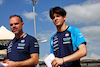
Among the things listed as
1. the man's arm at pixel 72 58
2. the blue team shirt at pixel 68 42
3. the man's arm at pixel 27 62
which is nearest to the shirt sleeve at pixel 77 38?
the blue team shirt at pixel 68 42

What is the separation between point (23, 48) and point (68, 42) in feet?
2.39

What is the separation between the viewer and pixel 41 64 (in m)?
8.78

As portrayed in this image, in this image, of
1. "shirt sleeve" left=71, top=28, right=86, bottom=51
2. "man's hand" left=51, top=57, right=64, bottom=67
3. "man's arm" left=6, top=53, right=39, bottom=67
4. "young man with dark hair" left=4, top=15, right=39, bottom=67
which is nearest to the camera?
"man's hand" left=51, top=57, right=64, bottom=67

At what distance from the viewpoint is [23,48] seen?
2.50 meters

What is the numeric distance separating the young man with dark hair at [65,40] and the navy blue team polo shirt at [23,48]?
0.32 metres

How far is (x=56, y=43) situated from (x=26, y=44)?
48 centimetres

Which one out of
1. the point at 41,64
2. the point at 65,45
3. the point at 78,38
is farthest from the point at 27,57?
the point at 41,64

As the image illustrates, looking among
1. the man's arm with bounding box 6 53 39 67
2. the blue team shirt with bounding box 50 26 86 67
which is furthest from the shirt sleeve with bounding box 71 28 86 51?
the man's arm with bounding box 6 53 39 67

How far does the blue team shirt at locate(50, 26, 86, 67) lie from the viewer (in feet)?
6.90

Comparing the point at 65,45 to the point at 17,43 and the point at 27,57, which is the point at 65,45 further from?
the point at 17,43

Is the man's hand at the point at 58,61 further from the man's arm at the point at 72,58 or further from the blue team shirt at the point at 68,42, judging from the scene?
the blue team shirt at the point at 68,42

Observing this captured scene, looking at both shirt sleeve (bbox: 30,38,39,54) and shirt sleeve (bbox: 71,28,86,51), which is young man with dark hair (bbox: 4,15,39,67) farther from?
shirt sleeve (bbox: 71,28,86,51)

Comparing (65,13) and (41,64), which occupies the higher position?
(65,13)

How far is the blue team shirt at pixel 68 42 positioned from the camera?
82.8 inches
